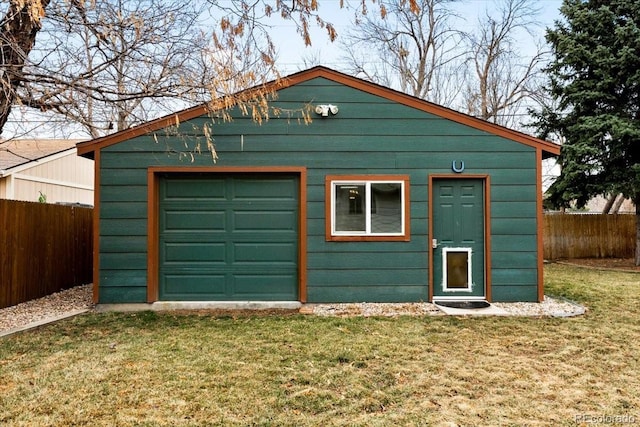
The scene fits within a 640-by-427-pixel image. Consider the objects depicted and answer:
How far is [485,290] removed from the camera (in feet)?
19.9

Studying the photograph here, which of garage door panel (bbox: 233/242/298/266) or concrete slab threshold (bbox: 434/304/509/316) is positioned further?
garage door panel (bbox: 233/242/298/266)

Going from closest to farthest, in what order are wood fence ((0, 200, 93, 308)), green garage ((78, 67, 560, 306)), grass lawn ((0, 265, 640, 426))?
grass lawn ((0, 265, 640, 426)) → wood fence ((0, 200, 93, 308)) → green garage ((78, 67, 560, 306))

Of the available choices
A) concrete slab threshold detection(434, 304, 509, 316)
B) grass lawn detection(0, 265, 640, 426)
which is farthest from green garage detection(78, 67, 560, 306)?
grass lawn detection(0, 265, 640, 426)

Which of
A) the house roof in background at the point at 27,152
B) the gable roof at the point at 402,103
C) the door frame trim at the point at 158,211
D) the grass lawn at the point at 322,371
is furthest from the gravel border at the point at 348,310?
the house roof in background at the point at 27,152

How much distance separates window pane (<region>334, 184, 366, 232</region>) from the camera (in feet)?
19.8

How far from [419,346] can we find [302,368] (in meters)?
1.28

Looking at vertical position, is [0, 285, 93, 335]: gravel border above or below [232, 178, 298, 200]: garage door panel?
below

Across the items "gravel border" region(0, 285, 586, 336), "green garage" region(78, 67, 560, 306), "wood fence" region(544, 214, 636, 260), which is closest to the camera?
"gravel border" region(0, 285, 586, 336)

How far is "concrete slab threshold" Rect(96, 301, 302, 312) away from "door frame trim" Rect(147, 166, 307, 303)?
12 centimetres

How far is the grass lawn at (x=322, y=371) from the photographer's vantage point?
271cm

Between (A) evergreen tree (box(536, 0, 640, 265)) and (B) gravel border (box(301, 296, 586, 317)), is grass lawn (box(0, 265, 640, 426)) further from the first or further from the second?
(A) evergreen tree (box(536, 0, 640, 265))

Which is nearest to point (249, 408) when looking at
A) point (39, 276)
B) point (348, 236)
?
point (348, 236)

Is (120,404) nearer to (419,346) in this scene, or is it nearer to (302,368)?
(302,368)

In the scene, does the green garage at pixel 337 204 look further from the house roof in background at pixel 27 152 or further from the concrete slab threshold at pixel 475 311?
the house roof in background at pixel 27 152
